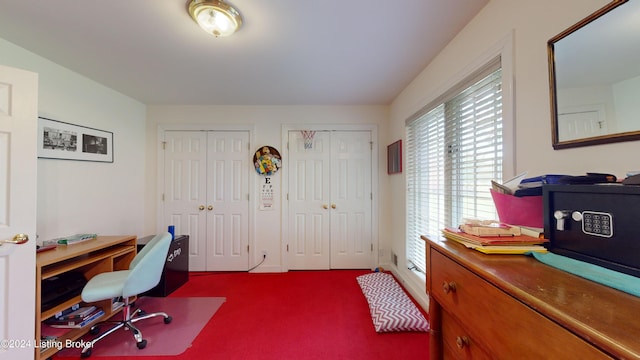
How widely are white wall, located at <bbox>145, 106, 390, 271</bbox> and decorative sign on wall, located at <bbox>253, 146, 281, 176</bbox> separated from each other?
0.08m

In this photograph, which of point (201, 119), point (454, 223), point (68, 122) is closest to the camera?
point (454, 223)

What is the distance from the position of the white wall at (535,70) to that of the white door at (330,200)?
169cm

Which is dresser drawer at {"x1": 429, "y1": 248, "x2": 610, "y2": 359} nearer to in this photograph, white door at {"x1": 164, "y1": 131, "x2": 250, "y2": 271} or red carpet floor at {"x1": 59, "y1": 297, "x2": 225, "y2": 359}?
red carpet floor at {"x1": 59, "y1": 297, "x2": 225, "y2": 359}

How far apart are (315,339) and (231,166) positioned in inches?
89.8

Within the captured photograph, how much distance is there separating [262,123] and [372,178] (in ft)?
5.60

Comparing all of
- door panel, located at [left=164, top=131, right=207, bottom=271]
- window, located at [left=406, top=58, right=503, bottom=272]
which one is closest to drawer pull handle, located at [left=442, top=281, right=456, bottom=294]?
window, located at [left=406, top=58, right=503, bottom=272]

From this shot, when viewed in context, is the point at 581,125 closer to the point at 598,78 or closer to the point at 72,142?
the point at 598,78

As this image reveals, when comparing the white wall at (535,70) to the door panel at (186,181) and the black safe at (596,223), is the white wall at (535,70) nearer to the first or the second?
the black safe at (596,223)

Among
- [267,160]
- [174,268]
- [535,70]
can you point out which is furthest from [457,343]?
Result: [174,268]

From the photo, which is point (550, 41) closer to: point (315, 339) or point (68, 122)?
point (315, 339)

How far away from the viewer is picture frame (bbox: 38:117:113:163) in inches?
75.8

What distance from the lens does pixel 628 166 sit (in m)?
0.72

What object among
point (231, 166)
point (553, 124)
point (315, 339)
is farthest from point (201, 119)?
point (553, 124)

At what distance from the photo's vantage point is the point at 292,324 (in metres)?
1.92
